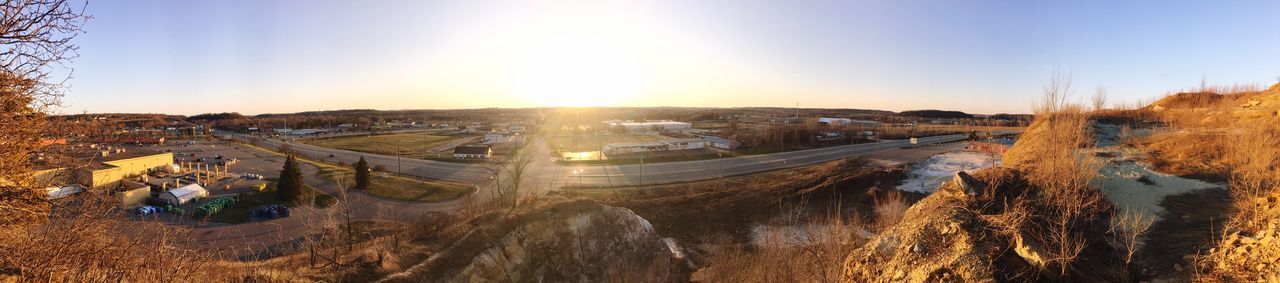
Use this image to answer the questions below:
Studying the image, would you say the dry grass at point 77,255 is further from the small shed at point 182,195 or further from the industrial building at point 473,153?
the industrial building at point 473,153

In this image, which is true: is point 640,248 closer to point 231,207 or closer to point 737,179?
point 737,179

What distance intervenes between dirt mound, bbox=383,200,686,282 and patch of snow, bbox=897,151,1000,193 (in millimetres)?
20654

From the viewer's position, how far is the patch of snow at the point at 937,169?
33.3 m

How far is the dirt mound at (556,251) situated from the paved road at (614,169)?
2405 cm

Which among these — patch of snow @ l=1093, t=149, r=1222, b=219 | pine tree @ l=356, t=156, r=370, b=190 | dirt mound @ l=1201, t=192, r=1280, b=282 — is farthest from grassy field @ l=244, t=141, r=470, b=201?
dirt mound @ l=1201, t=192, r=1280, b=282

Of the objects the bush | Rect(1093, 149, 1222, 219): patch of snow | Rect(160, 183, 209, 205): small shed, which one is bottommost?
the bush

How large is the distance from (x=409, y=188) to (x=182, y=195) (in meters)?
14.6

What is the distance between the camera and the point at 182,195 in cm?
3566

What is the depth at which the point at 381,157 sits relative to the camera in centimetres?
6769

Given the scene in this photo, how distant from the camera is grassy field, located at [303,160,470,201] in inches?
1558

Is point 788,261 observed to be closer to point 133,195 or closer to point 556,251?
point 556,251

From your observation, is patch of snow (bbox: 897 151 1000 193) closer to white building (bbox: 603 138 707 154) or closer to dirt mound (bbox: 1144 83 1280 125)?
dirt mound (bbox: 1144 83 1280 125)

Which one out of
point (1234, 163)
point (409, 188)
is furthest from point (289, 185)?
point (1234, 163)

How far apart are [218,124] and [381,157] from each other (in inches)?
4989
